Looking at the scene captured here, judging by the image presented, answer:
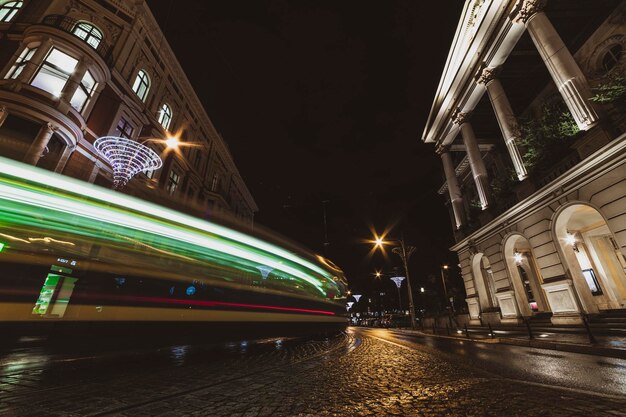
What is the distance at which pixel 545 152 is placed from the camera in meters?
13.2

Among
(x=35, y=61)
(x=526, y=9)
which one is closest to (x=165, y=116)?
(x=35, y=61)

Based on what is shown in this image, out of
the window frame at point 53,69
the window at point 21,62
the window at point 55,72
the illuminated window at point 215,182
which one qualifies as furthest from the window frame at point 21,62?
the illuminated window at point 215,182

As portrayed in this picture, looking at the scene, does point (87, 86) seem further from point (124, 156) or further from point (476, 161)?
point (476, 161)

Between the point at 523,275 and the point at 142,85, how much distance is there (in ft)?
110

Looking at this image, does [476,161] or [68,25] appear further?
[476,161]

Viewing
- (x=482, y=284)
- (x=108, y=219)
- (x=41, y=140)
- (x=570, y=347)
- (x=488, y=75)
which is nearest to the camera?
(x=108, y=219)

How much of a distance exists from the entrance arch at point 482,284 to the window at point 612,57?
12.4 m

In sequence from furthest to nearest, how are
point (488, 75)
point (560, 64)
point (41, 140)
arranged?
point (488, 75) → point (41, 140) → point (560, 64)

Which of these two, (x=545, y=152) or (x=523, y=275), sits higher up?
(x=545, y=152)

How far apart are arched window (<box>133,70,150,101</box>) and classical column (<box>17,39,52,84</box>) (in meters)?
6.21

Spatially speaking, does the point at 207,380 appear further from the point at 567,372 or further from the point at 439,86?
the point at 439,86

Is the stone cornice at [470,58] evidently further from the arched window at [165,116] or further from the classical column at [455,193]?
the arched window at [165,116]

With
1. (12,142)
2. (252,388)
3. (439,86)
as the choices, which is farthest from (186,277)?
(439,86)

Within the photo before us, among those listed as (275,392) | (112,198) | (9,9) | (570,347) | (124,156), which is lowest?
(275,392)
